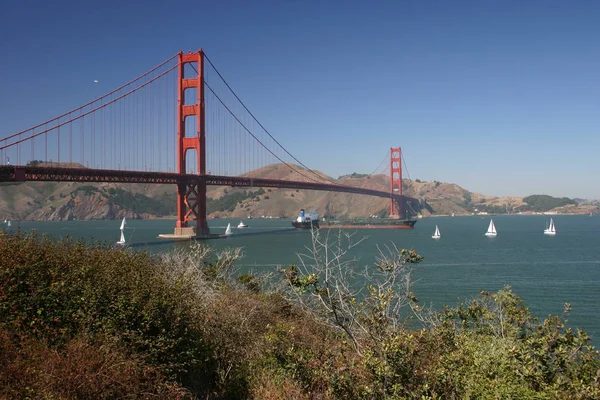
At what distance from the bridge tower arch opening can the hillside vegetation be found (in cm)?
3856

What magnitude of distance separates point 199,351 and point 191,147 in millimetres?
41424

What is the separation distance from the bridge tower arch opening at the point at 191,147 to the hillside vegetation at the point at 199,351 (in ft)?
127

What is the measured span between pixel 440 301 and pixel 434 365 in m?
12.9

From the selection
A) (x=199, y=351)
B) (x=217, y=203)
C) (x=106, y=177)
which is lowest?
(x=199, y=351)

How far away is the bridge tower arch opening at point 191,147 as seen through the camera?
46.3 metres

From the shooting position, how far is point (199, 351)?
7.35 m

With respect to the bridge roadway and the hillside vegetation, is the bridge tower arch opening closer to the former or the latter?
the bridge roadway

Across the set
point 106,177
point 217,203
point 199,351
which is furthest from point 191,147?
point 217,203

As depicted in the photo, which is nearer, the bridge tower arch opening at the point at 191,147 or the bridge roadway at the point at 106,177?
the bridge roadway at the point at 106,177

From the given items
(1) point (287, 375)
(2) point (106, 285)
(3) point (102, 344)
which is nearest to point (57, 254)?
(2) point (106, 285)

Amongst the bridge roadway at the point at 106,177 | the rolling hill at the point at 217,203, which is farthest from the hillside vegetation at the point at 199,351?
the rolling hill at the point at 217,203

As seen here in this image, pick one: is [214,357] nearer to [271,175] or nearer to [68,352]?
[68,352]

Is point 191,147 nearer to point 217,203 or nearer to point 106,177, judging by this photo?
point 106,177

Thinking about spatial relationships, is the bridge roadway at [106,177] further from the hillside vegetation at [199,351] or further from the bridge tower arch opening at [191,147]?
the hillside vegetation at [199,351]
